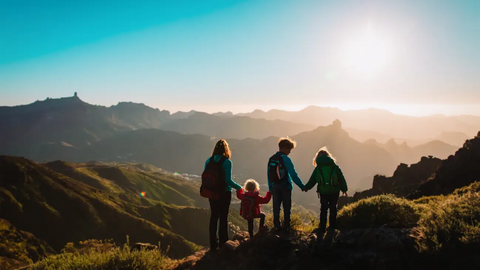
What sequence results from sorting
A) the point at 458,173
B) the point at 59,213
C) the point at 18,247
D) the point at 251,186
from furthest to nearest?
the point at 59,213
the point at 18,247
the point at 458,173
the point at 251,186

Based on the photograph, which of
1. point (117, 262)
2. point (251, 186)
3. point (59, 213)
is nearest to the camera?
point (117, 262)

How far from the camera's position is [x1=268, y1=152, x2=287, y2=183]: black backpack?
23.9 feet

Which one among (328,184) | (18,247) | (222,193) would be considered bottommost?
(18,247)

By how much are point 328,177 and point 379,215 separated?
2.24 meters

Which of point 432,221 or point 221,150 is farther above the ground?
point 221,150

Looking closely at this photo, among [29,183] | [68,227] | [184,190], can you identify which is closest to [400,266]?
[68,227]

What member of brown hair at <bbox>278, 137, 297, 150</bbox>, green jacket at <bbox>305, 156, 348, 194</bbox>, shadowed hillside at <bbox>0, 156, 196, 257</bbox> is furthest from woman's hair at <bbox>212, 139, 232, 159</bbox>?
shadowed hillside at <bbox>0, 156, 196, 257</bbox>

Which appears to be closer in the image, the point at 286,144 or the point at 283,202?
the point at 283,202

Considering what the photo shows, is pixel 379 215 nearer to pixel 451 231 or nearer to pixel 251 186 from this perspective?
pixel 451 231

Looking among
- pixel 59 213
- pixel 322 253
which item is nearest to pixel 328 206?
pixel 322 253

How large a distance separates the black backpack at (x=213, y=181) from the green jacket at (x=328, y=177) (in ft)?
9.09

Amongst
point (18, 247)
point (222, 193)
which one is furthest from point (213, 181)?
point (18, 247)

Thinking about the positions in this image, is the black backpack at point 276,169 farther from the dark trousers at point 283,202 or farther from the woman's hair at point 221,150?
the woman's hair at point 221,150

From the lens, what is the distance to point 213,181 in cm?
694
